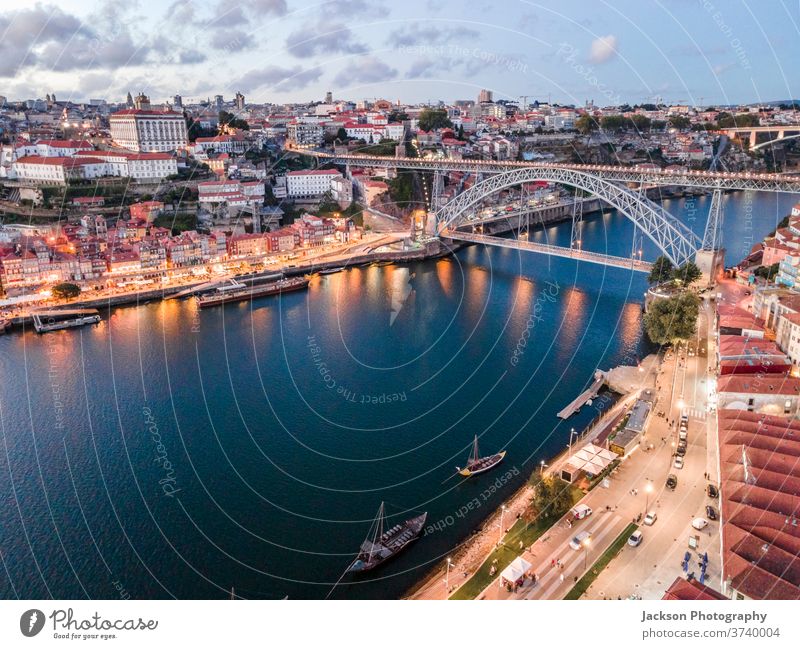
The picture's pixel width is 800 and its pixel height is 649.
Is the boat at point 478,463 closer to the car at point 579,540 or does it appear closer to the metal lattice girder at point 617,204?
the car at point 579,540

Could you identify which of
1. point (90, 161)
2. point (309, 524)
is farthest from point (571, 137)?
point (309, 524)

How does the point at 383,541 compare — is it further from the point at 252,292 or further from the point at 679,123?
the point at 679,123

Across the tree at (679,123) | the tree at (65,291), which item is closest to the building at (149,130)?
the tree at (65,291)

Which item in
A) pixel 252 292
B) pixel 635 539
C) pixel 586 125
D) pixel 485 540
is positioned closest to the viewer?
pixel 635 539

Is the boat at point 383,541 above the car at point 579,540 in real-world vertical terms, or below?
below

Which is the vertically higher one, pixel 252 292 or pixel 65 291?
pixel 65 291

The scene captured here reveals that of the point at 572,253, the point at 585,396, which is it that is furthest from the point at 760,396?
the point at 572,253
